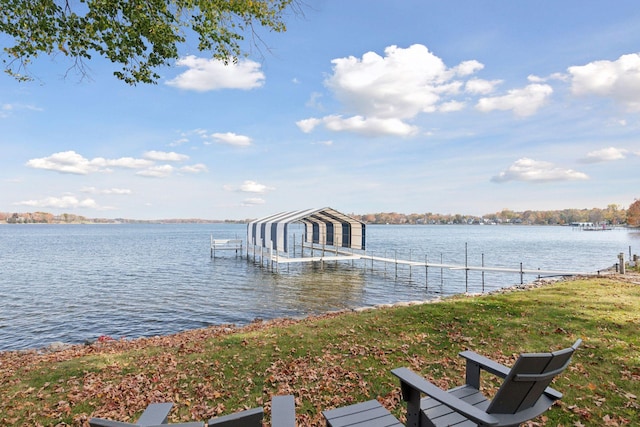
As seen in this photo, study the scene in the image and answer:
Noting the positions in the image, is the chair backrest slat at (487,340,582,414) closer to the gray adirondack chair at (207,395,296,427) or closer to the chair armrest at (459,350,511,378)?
the chair armrest at (459,350,511,378)

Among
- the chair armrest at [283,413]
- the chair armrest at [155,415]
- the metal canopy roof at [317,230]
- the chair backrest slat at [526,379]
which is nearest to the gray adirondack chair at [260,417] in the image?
the chair armrest at [283,413]

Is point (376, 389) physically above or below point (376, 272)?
above

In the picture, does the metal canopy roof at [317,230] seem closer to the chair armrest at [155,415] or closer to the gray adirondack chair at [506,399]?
the gray adirondack chair at [506,399]

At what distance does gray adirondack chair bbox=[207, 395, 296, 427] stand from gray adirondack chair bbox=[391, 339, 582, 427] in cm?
109

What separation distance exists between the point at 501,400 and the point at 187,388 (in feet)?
14.9

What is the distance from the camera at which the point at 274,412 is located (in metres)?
2.68

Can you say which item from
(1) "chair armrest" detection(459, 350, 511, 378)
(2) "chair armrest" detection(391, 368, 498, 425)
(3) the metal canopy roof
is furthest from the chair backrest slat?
(3) the metal canopy roof

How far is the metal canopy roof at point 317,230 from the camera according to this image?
28578 millimetres

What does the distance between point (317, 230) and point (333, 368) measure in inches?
1382

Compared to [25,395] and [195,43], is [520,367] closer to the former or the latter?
[25,395]

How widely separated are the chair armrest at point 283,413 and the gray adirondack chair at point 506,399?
106cm

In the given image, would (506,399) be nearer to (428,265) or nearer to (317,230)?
(428,265)

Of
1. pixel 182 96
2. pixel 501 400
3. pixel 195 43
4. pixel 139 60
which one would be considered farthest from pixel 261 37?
pixel 182 96

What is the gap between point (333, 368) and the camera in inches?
233
